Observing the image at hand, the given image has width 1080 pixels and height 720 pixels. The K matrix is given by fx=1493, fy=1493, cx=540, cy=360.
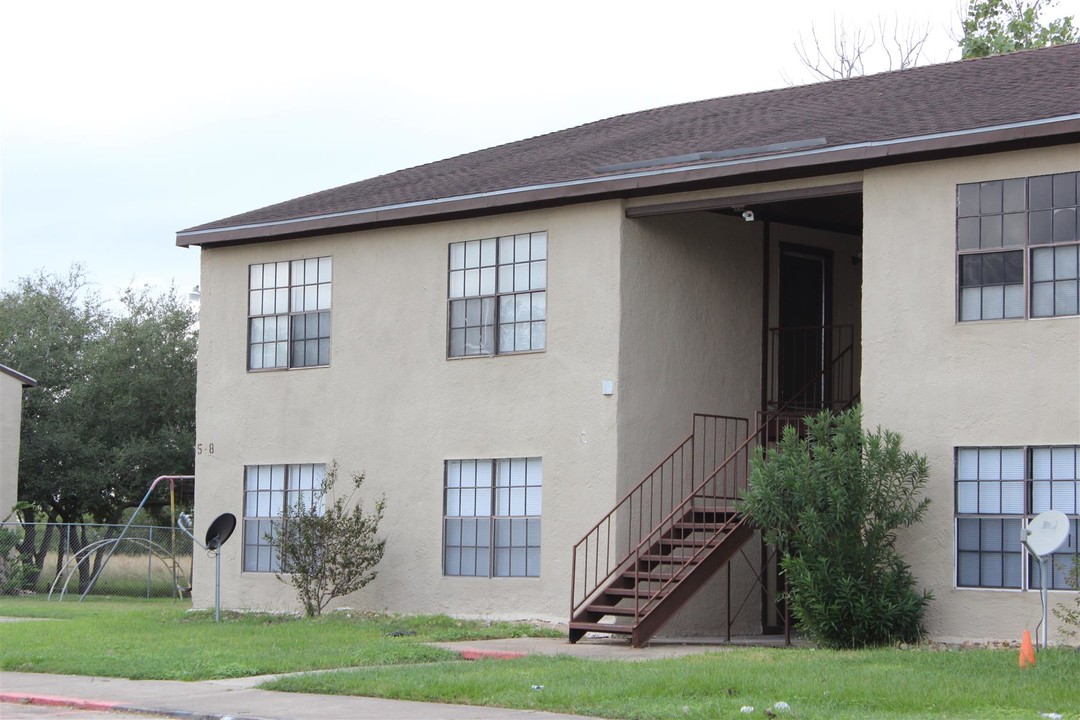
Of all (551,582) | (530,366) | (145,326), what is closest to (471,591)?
(551,582)

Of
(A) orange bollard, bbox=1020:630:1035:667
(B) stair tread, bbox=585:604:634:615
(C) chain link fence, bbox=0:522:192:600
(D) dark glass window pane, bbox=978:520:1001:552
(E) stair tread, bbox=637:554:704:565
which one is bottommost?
(C) chain link fence, bbox=0:522:192:600

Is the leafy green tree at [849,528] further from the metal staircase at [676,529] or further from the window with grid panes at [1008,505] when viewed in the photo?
the metal staircase at [676,529]

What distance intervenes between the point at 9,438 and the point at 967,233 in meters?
24.7

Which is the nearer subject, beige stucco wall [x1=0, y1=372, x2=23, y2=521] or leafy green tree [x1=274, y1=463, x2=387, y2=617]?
leafy green tree [x1=274, y1=463, x2=387, y2=617]

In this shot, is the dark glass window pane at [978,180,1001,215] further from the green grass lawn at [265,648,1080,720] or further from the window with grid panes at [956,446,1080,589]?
Answer: the green grass lawn at [265,648,1080,720]

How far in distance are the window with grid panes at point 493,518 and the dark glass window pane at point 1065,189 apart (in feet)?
24.1

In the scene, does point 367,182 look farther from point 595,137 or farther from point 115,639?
point 115,639

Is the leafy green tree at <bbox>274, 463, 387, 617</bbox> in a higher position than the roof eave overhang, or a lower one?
lower

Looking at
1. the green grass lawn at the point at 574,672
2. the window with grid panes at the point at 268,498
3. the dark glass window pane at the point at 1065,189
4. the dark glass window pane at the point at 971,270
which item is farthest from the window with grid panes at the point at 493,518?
the dark glass window pane at the point at 1065,189

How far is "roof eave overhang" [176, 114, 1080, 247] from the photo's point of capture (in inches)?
615

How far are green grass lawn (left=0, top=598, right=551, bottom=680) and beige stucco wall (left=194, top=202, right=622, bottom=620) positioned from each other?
27.9 inches

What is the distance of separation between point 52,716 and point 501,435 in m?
8.58

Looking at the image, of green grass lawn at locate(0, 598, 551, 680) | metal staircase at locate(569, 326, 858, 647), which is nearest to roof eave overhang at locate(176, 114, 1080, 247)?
metal staircase at locate(569, 326, 858, 647)

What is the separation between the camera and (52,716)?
12.2 metres
